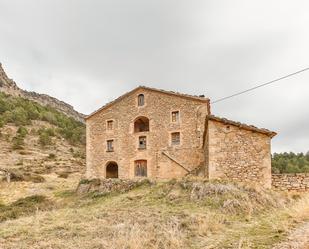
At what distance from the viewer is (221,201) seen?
38.1 feet

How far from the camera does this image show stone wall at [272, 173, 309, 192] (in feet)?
49.3

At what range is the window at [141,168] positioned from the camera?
24.1m


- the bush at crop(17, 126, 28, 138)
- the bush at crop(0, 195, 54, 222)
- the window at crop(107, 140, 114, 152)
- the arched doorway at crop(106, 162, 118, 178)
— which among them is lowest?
the bush at crop(0, 195, 54, 222)

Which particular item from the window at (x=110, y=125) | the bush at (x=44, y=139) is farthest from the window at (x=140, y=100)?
the bush at (x=44, y=139)

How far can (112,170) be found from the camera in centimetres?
2633

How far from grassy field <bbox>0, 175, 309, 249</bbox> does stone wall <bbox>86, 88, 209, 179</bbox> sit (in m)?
7.43

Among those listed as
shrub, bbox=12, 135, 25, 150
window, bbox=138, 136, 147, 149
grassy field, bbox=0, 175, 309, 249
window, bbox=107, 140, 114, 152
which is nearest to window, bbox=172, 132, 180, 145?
window, bbox=138, 136, 147, 149

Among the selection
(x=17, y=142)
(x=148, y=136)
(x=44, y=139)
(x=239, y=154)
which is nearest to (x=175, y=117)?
(x=148, y=136)

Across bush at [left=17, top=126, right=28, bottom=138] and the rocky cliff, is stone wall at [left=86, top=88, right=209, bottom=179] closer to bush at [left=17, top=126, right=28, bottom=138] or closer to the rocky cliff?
bush at [left=17, top=126, right=28, bottom=138]

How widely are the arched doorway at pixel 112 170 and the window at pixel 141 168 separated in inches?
86.5

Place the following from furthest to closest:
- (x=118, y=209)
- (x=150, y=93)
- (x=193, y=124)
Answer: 1. (x=150, y=93)
2. (x=193, y=124)
3. (x=118, y=209)

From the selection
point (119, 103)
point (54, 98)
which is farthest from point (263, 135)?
point (54, 98)

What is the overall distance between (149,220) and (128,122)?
15706mm

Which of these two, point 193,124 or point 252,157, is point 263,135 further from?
point 193,124
